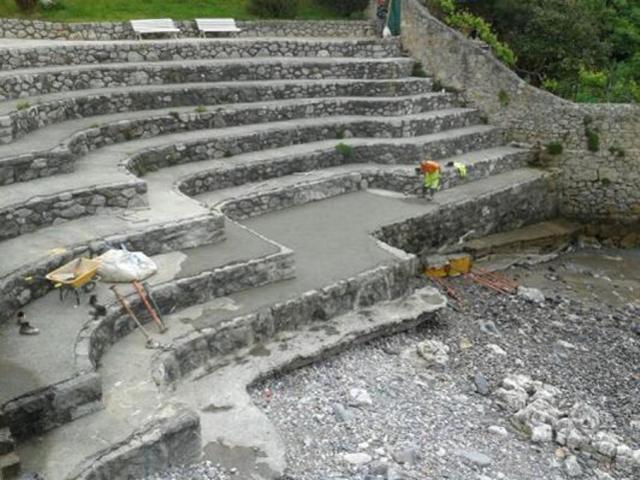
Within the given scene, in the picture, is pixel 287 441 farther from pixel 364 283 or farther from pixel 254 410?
pixel 364 283

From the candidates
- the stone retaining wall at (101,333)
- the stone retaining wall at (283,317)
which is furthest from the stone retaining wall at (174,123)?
the stone retaining wall at (283,317)

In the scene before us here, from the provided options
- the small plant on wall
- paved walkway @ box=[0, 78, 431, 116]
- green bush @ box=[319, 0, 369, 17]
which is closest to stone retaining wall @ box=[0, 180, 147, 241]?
paved walkway @ box=[0, 78, 431, 116]

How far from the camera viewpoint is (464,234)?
14734 millimetres

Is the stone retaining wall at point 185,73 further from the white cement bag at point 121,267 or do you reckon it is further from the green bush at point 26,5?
the white cement bag at point 121,267

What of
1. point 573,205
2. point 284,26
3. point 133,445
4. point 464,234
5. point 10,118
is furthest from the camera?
point 284,26

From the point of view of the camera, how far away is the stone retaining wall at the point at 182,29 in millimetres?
17359

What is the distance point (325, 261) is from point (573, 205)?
28.0ft

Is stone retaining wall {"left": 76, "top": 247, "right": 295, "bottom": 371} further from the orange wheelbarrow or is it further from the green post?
the green post

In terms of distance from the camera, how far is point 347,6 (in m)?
21.2

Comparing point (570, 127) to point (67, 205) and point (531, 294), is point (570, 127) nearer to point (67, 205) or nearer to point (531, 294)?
point (531, 294)

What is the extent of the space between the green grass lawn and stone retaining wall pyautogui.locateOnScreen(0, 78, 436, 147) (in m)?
4.63

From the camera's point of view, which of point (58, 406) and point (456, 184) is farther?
point (456, 184)

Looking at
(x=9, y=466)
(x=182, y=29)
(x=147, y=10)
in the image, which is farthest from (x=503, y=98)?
(x=9, y=466)

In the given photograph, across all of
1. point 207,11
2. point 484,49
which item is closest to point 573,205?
point 484,49
